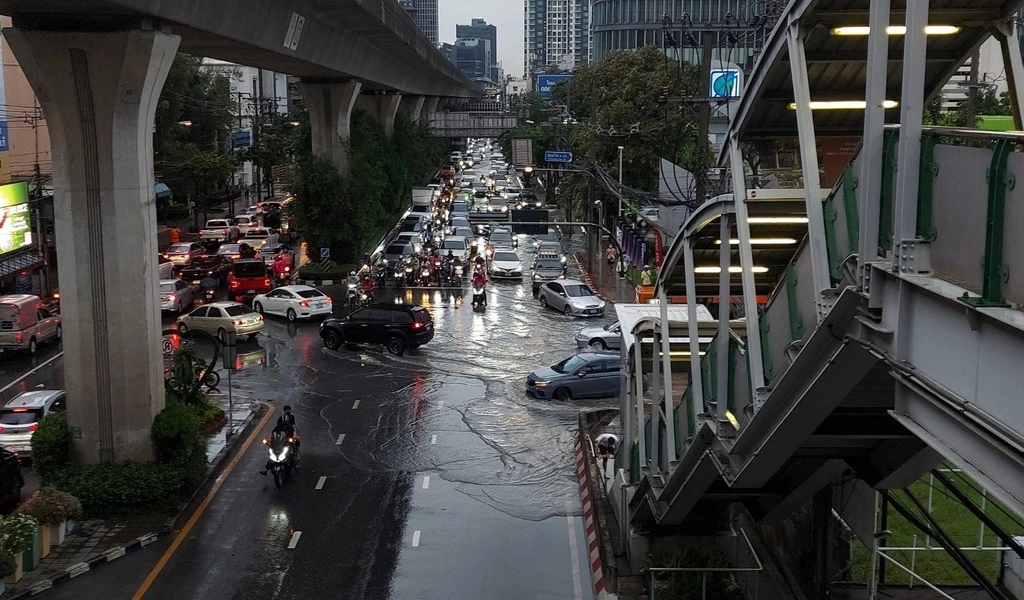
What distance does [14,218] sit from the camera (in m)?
38.0

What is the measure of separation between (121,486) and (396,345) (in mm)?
14252

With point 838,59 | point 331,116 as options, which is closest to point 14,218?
point 331,116

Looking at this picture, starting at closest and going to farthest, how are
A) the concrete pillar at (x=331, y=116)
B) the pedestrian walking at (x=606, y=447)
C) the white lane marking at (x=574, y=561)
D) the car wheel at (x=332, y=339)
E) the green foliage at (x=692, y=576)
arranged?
the green foliage at (x=692, y=576) < the white lane marking at (x=574, y=561) < the pedestrian walking at (x=606, y=447) < the car wheel at (x=332, y=339) < the concrete pillar at (x=331, y=116)

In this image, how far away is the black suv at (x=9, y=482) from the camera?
55.9 ft

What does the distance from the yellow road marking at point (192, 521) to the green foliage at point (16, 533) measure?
156 cm

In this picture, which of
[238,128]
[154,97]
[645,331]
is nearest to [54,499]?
[154,97]

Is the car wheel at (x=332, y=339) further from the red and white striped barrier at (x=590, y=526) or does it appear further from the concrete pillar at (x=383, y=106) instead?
the concrete pillar at (x=383, y=106)

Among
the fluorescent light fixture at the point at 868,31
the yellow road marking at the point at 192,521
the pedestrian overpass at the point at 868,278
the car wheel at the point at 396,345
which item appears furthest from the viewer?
the car wheel at the point at 396,345

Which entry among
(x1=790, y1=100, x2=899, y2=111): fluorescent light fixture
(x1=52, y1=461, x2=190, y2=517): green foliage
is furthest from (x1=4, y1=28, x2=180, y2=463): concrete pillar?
(x1=790, y1=100, x2=899, y2=111): fluorescent light fixture

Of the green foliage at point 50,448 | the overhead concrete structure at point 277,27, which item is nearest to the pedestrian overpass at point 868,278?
the overhead concrete structure at point 277,27

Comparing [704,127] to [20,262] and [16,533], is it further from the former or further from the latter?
[20,262]

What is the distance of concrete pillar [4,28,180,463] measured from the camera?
16875 mm

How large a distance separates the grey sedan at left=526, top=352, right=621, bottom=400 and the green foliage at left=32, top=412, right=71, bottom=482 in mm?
10807

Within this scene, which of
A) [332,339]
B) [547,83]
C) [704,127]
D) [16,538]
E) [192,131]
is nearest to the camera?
[16,538]
